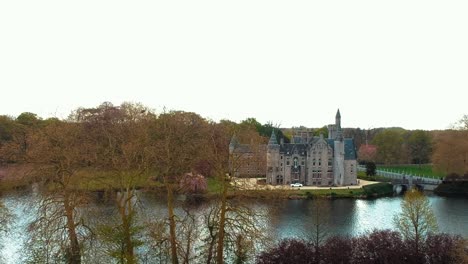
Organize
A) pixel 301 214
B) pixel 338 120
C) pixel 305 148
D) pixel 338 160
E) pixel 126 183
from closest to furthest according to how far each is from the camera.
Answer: pixel 126 183 → pixel 301 214 → pixel 338 160 → pixel 338 120 → pixel 305 148

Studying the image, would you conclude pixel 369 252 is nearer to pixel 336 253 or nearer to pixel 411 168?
pixel 336 253

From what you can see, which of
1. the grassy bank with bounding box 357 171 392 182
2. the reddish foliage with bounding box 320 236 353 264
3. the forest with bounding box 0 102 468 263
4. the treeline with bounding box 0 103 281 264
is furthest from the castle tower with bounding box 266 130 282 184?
the reddish foliage with bounding box 320 236 353 264

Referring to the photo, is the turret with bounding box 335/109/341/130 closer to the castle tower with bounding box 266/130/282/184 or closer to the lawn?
the castle tower with bounding box 266/130/282/184

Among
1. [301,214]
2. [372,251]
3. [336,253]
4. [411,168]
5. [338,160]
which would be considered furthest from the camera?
[411,168]

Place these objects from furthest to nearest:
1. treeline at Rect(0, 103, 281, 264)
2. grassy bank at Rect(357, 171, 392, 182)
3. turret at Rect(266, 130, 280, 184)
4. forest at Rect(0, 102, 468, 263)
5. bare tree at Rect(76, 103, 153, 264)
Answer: grassy bank at Rect(357, 171, 392, 182) → turret at Rect(266, 130, 280, 184) → forest at Rect(0, 102, 468, 263) → treeline at Rect(0, 103, 281, 264) → bare tree at Rect(76, 103, 153, 264)

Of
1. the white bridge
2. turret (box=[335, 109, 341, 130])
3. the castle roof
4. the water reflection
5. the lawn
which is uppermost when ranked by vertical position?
turret (box=[335, 109, 341, 130])

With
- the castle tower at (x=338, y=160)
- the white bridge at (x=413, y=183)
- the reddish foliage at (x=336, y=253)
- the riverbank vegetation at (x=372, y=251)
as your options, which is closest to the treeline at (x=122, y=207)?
the riverbank vegetation at (x=372, y=251)

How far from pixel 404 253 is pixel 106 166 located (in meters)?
17.3

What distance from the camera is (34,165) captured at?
22109mm

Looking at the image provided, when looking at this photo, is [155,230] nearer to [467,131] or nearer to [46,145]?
[46,145]

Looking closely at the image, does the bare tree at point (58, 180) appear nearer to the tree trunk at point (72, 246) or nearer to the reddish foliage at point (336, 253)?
the tree trunk at point (72, 246)

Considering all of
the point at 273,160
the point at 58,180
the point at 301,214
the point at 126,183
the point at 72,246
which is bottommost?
the point at 301,214

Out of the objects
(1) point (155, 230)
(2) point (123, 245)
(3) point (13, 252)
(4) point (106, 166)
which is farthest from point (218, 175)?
(3) point (13, 252)

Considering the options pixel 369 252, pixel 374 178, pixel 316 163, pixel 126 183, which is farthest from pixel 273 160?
pixel 126 183
